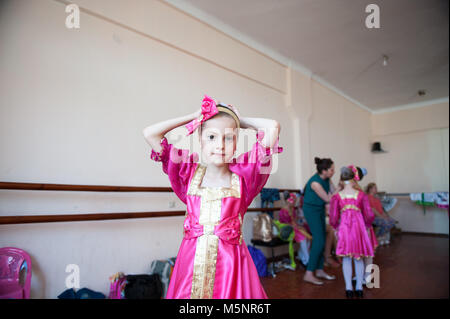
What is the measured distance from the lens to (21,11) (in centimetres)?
236

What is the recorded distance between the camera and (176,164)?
47.3 inches

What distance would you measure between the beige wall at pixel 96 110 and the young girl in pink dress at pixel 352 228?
1.46 meters

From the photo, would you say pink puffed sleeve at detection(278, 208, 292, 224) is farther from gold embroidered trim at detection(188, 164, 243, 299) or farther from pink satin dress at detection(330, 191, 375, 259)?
gold embroidered trim at detection(188, 164, 243, 299)

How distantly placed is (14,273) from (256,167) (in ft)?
6.93

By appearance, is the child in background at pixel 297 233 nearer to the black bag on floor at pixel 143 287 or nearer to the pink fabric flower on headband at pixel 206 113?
the black bag on floor at pixel 143 287

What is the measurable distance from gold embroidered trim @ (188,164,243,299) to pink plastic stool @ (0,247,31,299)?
1.81 m

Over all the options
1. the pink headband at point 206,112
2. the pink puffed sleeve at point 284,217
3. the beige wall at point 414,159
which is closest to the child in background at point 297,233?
the pink puffed sleeve at point 284,217

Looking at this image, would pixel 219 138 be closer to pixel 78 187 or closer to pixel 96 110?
pixel 78 187

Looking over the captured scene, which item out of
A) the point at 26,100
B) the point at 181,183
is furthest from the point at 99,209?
the point at 181,183

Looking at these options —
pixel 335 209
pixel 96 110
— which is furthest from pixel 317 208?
pixel 96 110

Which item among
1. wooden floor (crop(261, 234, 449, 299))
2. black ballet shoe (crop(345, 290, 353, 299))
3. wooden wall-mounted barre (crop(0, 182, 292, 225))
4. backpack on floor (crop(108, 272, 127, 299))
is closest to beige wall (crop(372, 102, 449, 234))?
wooden floor (crop(261, 234, 449, 299))

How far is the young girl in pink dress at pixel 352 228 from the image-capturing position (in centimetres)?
284

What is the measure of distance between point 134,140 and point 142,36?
4.03ft
